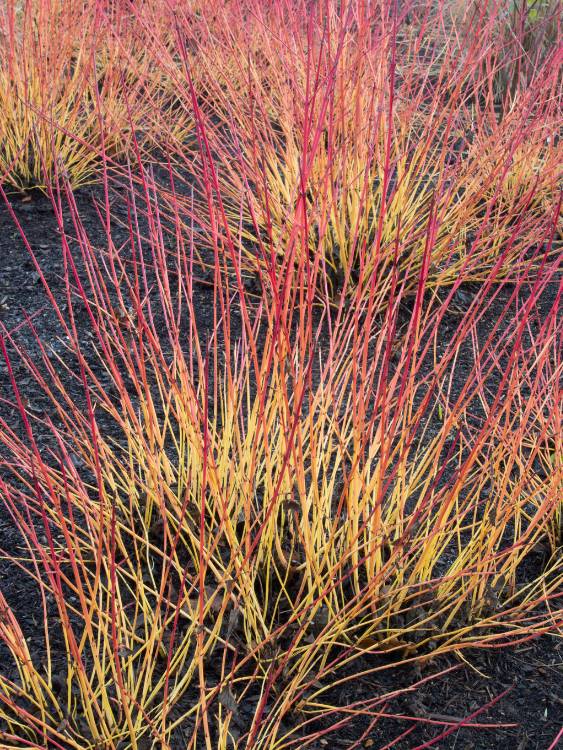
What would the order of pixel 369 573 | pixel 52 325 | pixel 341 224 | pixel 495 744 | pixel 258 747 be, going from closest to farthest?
pixel 258 747
pixel 495 744
pixel 369 573
pixel 52 325
pixel 341 224

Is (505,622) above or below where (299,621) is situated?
below

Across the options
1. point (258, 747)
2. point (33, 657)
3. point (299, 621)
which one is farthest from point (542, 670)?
point (33, 657)

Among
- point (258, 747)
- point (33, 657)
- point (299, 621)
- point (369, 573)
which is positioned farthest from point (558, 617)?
point (33, 657)

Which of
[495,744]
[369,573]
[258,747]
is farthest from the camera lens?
[369,573]

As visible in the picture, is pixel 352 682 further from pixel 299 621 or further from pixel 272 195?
pixel 272 195

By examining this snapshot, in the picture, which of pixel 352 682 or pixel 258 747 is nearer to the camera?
pixel 258 747

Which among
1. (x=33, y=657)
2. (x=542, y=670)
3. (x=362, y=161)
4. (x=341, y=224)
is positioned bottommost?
(x=542, y=670)

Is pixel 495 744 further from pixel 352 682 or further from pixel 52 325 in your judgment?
pixel 52 325

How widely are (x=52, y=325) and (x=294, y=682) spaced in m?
1.67

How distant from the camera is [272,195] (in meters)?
2.96

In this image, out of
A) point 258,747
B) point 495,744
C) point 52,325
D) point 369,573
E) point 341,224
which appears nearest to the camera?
point 258,747

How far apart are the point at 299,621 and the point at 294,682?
0.14m

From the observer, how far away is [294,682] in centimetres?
145

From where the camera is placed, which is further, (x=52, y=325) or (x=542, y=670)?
(x=52, y=325)
